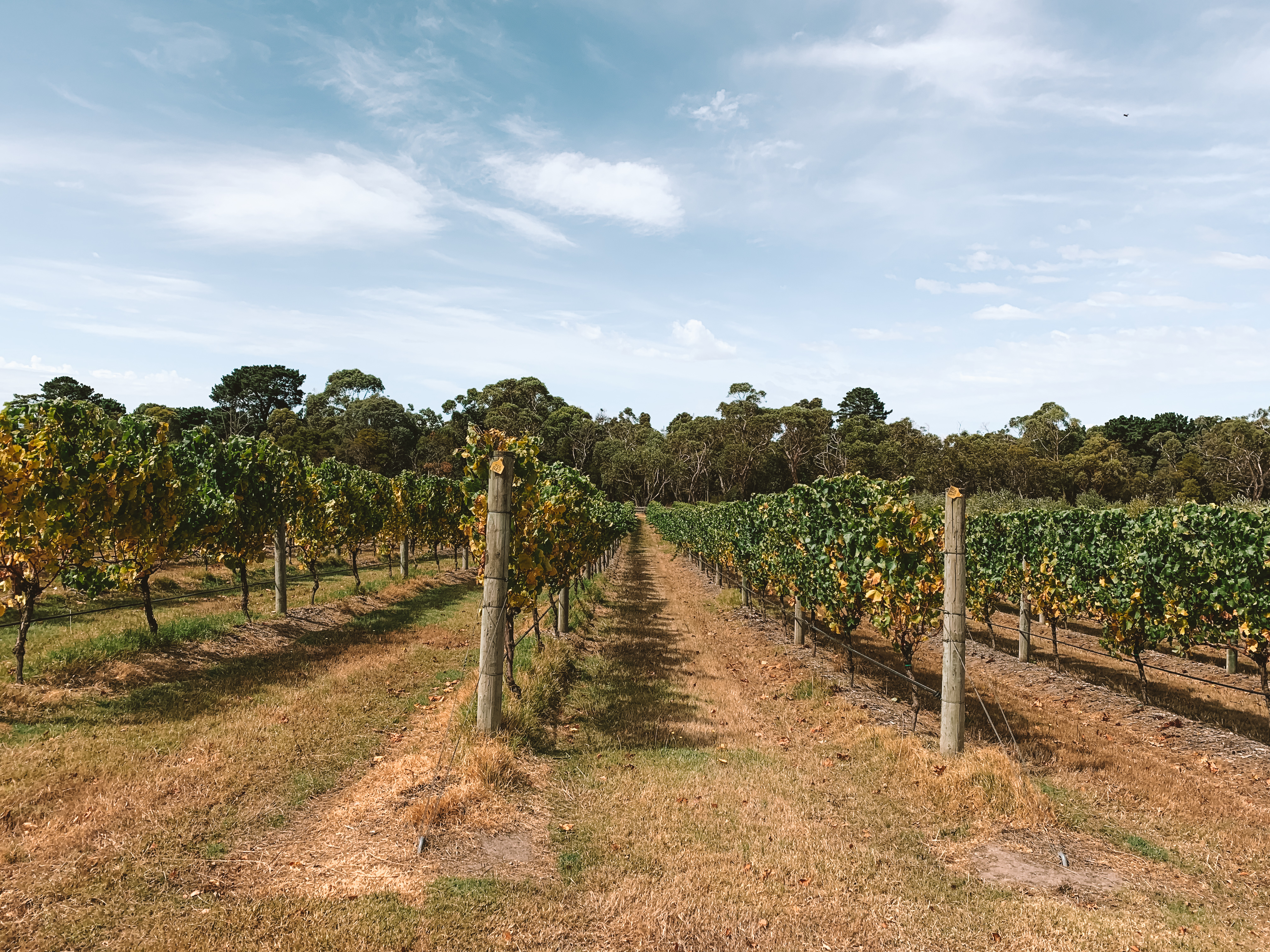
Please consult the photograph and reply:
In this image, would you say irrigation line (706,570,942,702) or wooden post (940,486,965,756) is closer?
wooden post (940,486,965,756)

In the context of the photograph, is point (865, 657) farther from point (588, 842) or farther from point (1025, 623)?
point (1025, 623)

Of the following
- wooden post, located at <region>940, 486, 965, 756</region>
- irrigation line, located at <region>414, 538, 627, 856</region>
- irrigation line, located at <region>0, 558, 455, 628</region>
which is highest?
wooden post, located at <region>940, 486, 965, 756</region>

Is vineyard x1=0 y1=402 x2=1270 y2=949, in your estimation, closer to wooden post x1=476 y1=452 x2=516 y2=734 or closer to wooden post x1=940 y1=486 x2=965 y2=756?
wooden post x1=476 y1=452 x2=516 y2=734

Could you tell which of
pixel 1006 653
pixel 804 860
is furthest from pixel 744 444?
pixel 804 860

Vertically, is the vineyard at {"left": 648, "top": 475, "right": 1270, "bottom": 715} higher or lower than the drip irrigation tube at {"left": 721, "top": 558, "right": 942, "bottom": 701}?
higher

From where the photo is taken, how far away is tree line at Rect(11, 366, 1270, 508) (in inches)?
2394

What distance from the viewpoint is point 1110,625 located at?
1183 centimetres

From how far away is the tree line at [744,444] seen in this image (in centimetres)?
6081

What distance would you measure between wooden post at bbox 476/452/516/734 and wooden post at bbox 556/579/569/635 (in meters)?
7.33

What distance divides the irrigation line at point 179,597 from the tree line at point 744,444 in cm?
2460

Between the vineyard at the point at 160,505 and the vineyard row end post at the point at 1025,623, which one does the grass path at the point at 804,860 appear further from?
the vineyard row end post at the point at 1025,623

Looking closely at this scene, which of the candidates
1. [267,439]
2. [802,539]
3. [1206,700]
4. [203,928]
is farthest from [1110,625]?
[267,439]

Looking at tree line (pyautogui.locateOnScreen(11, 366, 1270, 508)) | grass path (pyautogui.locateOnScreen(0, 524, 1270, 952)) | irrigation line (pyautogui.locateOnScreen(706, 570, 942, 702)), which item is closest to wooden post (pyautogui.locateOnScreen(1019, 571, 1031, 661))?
irrigation line (pyautogui.locateOnScreen(706, 570, 942, 702))

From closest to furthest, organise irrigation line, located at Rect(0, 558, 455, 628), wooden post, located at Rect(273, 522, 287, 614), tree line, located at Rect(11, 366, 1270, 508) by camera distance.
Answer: irrigation line, located at Rect(0, 558, 455, 628), wooden post, located at Rect(273, 522, 287, 614), tree line, located at Rect(11, 366, 1270, 508)
